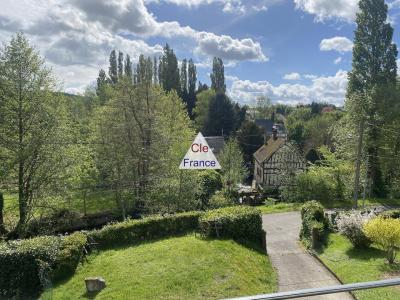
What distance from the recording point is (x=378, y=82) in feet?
113

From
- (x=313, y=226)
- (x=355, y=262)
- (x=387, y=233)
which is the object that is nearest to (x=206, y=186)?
(x=313, y=226)

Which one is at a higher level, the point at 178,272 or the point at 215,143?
the point at 215,143

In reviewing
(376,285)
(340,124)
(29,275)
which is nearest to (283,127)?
(340,124)

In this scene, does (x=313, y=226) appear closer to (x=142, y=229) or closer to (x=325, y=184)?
(x=142, y=229)

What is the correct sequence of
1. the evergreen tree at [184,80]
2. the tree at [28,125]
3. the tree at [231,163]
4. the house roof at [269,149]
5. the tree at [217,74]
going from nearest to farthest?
the tree at [28,125], the tree at [231,163], the house roof at [269,149], the evergreen tree at [184,80], the tree at [217,74]

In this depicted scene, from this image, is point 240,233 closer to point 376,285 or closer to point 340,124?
point 376,285

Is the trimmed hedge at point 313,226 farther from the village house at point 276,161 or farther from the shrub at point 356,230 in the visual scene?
the village house at point 276,161

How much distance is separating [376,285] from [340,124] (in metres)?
37.8

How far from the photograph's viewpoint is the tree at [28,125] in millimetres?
21438

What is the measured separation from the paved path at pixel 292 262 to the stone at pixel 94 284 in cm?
616

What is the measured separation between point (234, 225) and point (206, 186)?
18.0 m

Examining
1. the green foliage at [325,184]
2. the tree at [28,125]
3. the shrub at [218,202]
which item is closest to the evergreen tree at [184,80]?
the green foliage at [325,184]

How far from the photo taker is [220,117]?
70.3m

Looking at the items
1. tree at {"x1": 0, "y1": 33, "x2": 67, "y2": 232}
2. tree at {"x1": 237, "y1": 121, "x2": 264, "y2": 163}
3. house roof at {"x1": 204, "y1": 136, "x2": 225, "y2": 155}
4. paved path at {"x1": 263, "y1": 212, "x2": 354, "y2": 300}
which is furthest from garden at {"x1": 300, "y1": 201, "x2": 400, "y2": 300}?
tree at {"x1": 237, "y1": 121, "x2": 264, "y2": 163}
